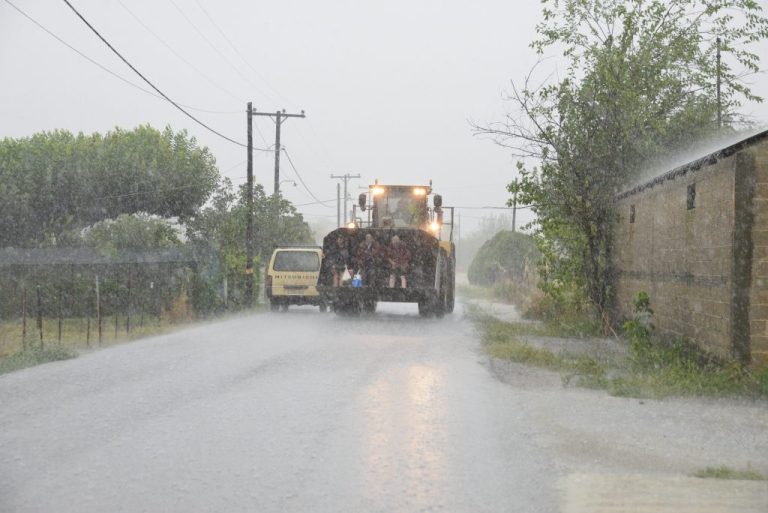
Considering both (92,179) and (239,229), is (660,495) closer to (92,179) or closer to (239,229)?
(239,229)

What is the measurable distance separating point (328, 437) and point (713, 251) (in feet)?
20.4

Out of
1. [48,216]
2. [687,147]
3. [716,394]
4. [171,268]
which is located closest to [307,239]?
[48,216]

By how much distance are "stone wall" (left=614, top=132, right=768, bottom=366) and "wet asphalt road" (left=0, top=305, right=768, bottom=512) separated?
1.56 metres

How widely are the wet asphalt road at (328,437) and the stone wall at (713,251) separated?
156 centimetres

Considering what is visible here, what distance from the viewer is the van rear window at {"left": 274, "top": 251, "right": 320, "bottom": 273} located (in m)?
23.9

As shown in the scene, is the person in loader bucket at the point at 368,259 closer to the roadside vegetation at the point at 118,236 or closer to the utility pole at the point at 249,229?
the roadside vegetation at the point at 118,236

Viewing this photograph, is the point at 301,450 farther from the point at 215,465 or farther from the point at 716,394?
the point at 716,394

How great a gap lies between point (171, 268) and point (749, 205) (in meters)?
16.5

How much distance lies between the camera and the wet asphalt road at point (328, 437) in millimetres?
5152

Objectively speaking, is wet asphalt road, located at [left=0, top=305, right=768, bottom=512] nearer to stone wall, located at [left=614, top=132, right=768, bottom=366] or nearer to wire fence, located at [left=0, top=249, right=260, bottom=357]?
stone wall, located at [left=614, top=132, right=768, bottom=366]

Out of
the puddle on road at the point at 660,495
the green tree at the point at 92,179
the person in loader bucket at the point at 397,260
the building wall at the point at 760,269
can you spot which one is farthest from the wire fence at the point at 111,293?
the puddle on road at the point at 660,495

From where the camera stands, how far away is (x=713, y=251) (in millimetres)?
10469

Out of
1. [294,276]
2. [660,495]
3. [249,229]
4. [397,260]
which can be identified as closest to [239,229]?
[249,229]

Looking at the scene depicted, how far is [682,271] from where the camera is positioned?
39.2 ft
